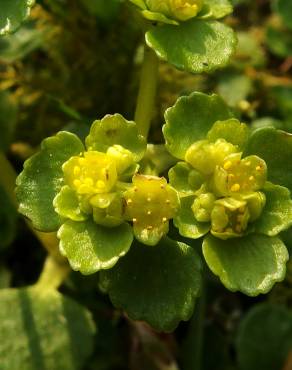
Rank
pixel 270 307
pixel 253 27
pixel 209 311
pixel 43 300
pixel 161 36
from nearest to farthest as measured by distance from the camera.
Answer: pixel 161 36 → pixel 43 300 → pixel 270 307 → pixel 209 311 → pixel 253 27

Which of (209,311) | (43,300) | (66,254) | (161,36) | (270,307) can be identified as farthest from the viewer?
(209,311)

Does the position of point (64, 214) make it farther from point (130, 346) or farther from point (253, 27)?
point (253, 27)

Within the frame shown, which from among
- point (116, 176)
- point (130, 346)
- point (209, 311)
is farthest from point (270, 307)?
point (116, 176)

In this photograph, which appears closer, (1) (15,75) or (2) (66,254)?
(2) (66,254)

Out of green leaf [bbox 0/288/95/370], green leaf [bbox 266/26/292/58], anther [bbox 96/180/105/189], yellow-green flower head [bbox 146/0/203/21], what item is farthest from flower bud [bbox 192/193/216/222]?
green leaf [bbox 266/26/292/58]

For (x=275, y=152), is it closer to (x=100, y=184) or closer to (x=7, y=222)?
(x=100, y=184)
